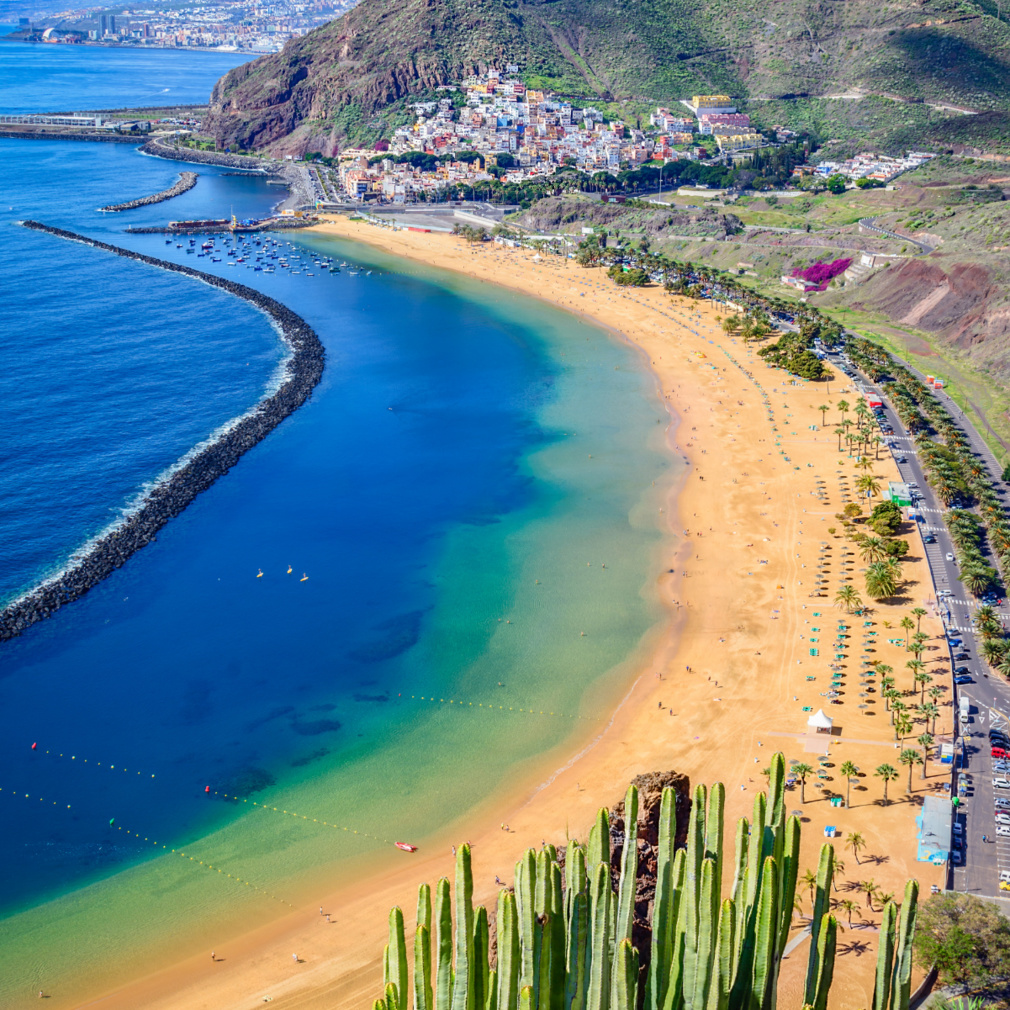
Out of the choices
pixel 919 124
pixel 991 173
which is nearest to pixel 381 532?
pixel 991 173

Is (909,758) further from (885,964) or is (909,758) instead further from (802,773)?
(885,964)

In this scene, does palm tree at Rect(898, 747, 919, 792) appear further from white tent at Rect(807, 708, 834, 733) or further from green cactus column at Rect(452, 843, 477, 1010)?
green cactus column at Rect(452, 843, 477, 1010)

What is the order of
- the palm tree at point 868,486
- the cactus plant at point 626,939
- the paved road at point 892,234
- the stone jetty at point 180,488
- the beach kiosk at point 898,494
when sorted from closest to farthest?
the cactus plant at point 626,939, the stone jetty at point 180,488, the beach kiosk at point 898,494, the palm tree at point 868,486, the paved road at point 892,234

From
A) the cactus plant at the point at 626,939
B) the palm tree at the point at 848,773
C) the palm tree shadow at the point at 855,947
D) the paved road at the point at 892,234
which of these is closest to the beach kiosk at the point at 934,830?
the palm tree at the point at 848,773

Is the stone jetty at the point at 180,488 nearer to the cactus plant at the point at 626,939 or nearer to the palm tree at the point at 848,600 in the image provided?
the cactus plant at the point at 626,939

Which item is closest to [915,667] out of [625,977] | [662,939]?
[662,939]

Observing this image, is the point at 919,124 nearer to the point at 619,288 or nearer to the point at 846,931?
the point at 619,288

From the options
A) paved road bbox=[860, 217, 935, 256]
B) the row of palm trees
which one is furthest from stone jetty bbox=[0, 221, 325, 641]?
paved road bbox=[860, 217, 935, 256]

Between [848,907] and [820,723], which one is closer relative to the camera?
[848,907]
